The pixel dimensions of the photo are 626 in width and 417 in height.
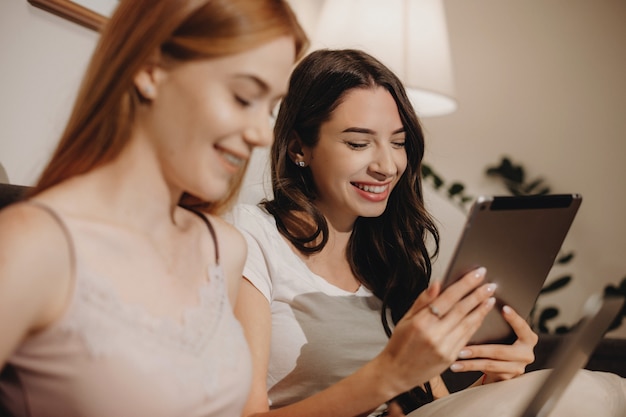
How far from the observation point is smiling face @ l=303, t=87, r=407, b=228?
4.25 feet

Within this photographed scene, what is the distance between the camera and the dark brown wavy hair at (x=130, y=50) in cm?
71

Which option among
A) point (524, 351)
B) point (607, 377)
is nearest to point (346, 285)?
point (524, 351)

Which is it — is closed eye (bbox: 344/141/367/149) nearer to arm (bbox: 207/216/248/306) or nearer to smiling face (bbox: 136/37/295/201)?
arm (bbox: 207/216/248/306)

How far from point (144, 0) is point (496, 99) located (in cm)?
234

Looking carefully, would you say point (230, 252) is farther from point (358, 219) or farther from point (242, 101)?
point (358, 219)

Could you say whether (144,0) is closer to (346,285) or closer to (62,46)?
(62,46)

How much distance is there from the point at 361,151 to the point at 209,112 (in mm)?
620

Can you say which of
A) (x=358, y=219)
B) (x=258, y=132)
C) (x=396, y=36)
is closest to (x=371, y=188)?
(x=358, y=219)

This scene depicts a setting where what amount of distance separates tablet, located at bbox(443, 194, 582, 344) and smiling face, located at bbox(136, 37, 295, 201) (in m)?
0.34

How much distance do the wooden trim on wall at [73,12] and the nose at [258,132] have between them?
1.82ft

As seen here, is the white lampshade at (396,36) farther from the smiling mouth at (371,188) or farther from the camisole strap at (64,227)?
the camisole strap at (64,227)

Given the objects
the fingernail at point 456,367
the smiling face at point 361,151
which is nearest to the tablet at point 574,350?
the fingernail at point 456,367

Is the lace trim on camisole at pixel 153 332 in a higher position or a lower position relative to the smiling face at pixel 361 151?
lower

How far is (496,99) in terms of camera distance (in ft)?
9.25
